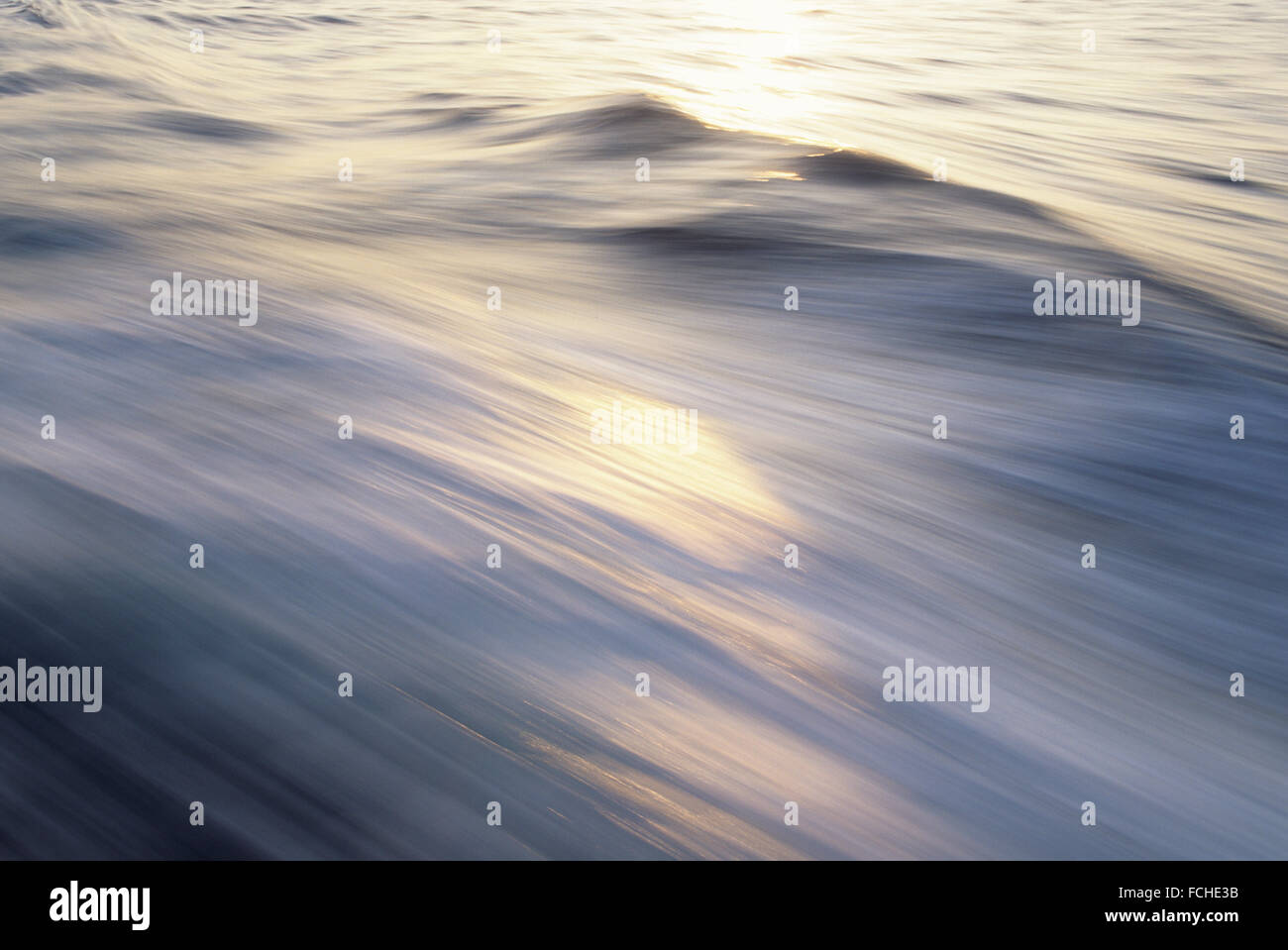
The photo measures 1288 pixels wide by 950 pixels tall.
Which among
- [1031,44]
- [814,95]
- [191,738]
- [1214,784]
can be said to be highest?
[1031,44]

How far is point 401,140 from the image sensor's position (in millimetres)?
5355

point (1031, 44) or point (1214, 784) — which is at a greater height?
point (1031, 44)

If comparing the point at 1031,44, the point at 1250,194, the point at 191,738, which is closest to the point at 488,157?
the point at 1250,194

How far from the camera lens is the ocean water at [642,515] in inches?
48.3

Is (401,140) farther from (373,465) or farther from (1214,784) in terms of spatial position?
(1214,784)

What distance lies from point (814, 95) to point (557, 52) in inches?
109

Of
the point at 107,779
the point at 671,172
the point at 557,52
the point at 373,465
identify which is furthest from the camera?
the point at 557,52

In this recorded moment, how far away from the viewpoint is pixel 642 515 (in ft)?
5.80

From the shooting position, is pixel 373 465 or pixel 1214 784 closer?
pixel 1214 784

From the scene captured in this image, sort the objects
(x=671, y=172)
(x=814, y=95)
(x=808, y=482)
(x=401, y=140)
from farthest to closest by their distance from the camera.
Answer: (x=814, y=95)
(x=401, y=140)
(x=671, y=172)
(x=808, y=482)

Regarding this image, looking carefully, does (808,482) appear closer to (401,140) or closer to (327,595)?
(327,595)

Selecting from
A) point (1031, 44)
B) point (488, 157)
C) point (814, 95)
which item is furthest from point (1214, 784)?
point (1031, 44)

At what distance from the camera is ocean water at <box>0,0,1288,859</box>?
1.23 m

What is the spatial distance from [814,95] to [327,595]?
5.90 m
